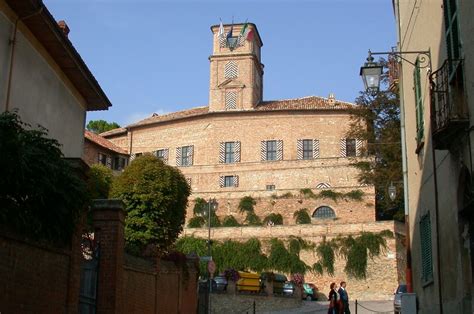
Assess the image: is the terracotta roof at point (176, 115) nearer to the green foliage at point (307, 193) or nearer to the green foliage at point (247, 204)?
the green foliage at point (247, 204)

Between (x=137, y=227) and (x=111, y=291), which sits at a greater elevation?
(x=137, y=227)

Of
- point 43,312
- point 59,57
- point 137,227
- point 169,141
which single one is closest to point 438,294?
point 43,312

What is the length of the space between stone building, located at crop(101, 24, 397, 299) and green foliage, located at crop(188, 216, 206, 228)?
2.46 metres

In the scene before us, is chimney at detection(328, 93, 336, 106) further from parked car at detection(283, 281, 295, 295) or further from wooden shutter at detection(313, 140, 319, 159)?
parked car at detection(283, 281, 295, 295)

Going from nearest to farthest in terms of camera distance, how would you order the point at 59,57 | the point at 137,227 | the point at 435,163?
the point at 435,163 → the point at 59,57 → the point at 137,227

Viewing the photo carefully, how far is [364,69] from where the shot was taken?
1506 cm

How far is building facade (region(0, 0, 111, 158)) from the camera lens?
1588 cm

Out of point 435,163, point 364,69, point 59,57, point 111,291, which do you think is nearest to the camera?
point 435,163

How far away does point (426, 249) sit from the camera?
47.4 feet

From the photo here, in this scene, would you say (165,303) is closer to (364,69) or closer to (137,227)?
(137,227)

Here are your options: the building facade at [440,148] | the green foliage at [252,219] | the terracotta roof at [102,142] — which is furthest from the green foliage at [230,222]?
the building facade at [440,148]

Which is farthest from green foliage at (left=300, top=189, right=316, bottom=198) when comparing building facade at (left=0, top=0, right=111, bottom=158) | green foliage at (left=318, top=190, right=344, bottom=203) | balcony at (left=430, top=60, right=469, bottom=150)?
balcony at (left=430, top=60, right=469, bottom=150)

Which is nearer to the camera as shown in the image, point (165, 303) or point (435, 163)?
point (435, 163)

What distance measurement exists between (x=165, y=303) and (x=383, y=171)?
99.1 ft
